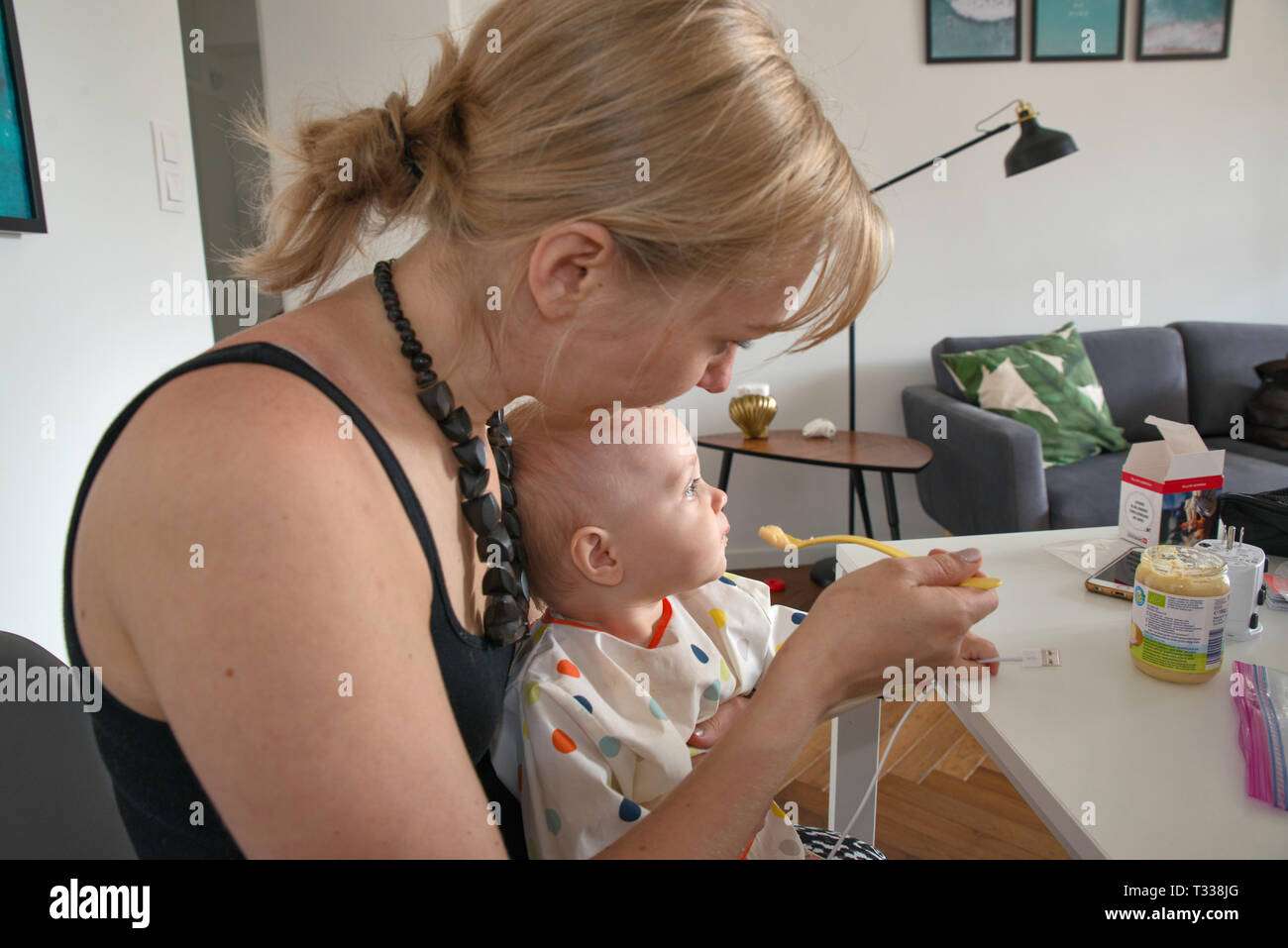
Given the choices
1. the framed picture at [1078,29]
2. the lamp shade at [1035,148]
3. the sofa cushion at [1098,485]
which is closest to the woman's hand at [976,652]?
the sofa cushion at [1098,485]

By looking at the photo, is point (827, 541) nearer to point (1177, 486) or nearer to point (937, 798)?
point (1177, 486)

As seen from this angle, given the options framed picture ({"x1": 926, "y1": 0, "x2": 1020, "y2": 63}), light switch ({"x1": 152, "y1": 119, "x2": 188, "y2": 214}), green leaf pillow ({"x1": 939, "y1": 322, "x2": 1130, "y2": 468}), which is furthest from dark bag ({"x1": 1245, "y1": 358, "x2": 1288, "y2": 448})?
light switch ({"x1": 152, "y1": 119, "x2": 188, "y2": 214})

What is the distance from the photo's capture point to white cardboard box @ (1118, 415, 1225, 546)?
1.06 m

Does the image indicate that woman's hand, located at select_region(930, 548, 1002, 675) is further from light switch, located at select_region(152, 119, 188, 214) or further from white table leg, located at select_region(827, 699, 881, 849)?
light switch, located at select_region(152, 119, 188, 214)

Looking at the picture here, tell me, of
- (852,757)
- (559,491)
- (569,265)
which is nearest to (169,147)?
(559,491)

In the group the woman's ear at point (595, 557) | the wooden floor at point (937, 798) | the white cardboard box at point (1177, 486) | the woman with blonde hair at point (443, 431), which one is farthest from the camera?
the wooden floor at point (937, 798)

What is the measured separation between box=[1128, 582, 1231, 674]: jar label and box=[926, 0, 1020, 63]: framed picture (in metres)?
2.82

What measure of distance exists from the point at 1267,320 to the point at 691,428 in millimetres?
2437

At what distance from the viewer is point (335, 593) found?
49 cm

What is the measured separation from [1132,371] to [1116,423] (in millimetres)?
209

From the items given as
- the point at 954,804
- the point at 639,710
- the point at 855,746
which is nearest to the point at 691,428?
the point at 954,804

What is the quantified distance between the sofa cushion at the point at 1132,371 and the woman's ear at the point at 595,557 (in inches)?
93.5

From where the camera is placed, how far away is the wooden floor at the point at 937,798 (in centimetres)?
163

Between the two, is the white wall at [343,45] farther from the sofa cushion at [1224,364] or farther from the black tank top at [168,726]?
the sofa cushion at [1224,364]
